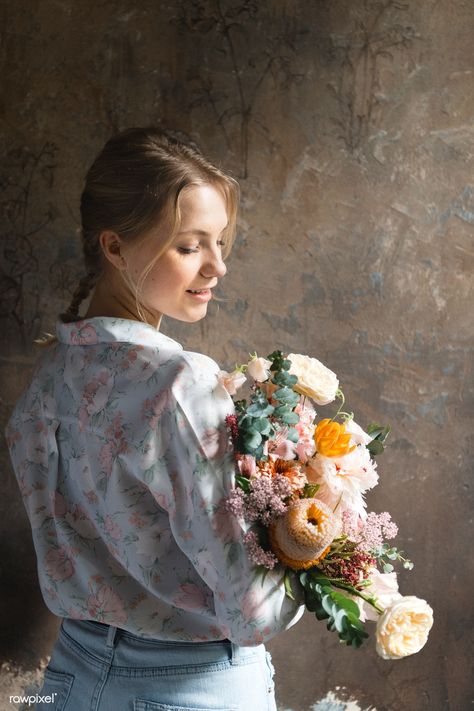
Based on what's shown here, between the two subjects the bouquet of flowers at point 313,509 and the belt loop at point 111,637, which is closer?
the bouquet of flowers at point 313,509

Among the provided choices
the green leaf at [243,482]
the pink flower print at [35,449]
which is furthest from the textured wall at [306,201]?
the green leaf at [243,482]

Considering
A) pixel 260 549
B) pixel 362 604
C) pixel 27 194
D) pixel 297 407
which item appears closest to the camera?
pixel 260 549

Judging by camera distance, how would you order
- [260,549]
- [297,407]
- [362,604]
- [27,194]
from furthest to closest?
[27,194] < [297,407] < [362,604] < [260,549]

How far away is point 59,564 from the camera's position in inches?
63.3

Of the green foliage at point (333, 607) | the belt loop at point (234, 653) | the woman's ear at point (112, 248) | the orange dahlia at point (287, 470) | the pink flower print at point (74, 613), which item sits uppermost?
the woman's ear at point (112, 248)

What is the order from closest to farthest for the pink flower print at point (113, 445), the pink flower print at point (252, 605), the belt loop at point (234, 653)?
the pink flower print at point (252, 605) → the pink flower print at point (113, 445) → the belt loop at point (234, 653)

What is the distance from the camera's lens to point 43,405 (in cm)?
161

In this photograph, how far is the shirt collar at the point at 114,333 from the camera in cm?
148

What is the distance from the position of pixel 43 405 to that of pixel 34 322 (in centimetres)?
60

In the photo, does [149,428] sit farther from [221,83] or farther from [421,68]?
[421,68]

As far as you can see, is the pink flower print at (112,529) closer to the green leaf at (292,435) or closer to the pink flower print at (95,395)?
the pink flower print at (95,395)

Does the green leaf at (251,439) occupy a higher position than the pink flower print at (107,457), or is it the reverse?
the green leaf at (251,439)

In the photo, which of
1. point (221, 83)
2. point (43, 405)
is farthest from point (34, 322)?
point (221, 83)

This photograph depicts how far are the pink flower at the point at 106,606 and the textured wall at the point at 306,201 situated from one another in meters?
0.74
